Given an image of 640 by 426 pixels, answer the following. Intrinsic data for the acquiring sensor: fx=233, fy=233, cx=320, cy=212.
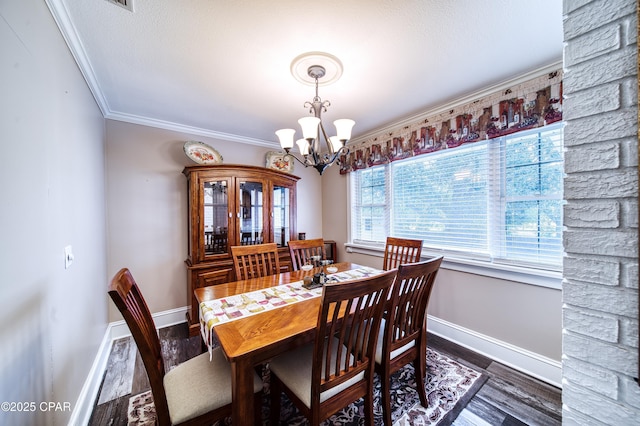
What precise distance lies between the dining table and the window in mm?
1667

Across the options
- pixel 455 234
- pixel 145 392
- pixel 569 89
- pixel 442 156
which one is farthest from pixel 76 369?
pixel 442 156

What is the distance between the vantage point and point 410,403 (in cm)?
163

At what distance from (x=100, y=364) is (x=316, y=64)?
3000 mm

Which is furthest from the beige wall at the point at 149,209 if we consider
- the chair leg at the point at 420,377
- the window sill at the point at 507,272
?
the window sill at the point at 507,272

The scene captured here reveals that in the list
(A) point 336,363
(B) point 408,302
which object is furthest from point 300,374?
(B) point 408,302

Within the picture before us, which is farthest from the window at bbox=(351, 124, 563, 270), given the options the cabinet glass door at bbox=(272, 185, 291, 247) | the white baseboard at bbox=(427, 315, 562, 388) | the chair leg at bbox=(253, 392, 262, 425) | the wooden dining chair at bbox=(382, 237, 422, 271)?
the chair leg at bbox=(253, 392, 262, 425)

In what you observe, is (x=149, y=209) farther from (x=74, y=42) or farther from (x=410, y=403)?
(x=410, y=403)

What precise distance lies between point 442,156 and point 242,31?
7.23ft

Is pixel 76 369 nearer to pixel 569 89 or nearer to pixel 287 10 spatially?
pixel 287 10

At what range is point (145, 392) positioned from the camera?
5.84 feet

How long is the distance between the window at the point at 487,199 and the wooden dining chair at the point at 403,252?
0.43m

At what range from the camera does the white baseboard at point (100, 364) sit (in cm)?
145

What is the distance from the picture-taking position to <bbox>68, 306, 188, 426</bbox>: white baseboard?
1.45m

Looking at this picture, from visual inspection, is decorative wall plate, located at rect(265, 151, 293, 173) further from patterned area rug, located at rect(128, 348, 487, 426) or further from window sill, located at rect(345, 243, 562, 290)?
patterned area rug, located at rect(128, 348, 487, 426)
